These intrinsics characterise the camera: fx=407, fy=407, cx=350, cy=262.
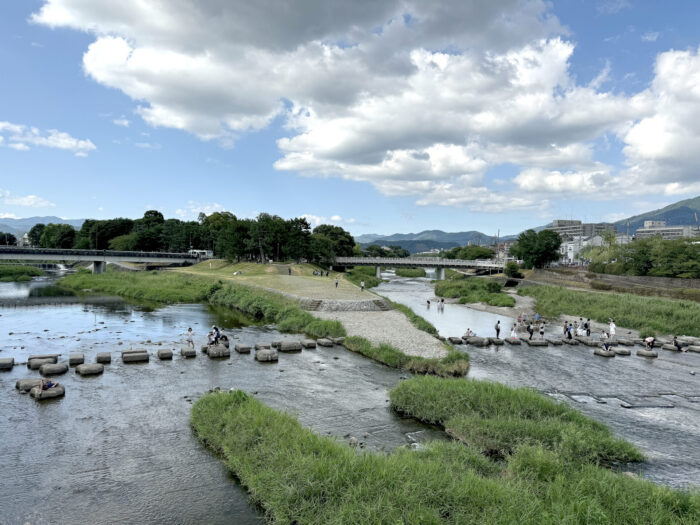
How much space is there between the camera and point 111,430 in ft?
48.3

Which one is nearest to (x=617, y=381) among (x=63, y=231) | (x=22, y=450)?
(x=22, y=450)

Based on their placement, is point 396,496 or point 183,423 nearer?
point 396,496

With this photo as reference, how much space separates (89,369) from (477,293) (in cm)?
5836

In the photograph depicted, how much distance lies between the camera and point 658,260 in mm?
61750

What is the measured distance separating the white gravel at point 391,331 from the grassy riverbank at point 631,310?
22526 mm

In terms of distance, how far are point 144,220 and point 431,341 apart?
12479cm

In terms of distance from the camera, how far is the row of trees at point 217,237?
3381 inches

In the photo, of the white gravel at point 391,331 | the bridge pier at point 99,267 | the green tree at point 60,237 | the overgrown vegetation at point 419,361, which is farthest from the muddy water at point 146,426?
the green tree at point 60,237

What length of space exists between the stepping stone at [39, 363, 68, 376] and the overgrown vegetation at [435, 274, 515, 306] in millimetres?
52778

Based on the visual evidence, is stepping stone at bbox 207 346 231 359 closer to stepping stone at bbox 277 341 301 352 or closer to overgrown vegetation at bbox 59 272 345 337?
stepping stone at bbox 277 341 301 352

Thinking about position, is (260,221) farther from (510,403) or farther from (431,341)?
(510,403)

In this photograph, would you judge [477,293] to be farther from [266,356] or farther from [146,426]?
[146,426]

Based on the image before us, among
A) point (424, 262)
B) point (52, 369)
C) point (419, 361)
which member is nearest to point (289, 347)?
point (419, 361)

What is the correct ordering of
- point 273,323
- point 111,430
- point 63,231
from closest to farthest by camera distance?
1. point 111,430
2. point 273,323
3. point 63,231
